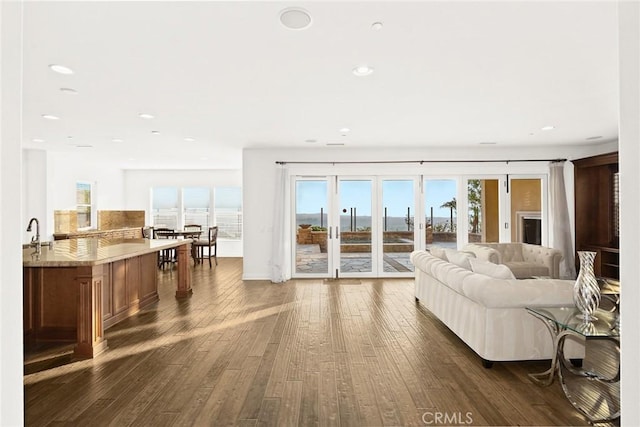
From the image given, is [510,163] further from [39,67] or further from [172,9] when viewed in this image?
[39,67]

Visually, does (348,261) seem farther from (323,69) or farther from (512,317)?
(323,69)

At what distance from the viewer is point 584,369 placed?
9.89 feet

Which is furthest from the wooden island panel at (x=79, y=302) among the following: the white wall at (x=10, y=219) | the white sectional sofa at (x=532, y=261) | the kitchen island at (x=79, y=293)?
the white sectional sofa at (x=532, y=261)

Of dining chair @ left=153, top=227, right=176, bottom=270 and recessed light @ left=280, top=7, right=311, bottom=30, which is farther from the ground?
recessed light @ left=280, top=7, right=311, bottom=30

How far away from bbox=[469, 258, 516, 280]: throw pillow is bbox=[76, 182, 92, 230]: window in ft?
29.8

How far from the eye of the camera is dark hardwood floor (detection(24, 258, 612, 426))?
2.33 metres

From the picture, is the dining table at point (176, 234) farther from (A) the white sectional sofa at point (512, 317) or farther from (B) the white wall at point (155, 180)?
(A) the white sectional sofa at point (512, 317)

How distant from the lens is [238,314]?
4.62m

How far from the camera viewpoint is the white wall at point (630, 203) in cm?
62

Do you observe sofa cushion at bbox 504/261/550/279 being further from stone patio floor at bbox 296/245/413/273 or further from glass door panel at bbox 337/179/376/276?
glass door panel at bbox 337/179/376/276

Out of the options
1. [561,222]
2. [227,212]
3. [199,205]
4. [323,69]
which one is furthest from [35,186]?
[561,222]

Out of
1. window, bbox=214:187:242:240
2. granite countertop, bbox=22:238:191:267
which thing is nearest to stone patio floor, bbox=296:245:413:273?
granite countertop, bbox=22:238:191:267

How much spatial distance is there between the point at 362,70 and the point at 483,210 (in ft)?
16.8

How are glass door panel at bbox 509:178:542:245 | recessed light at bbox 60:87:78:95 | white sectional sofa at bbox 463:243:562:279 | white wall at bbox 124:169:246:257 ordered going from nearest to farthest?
recessed light at bbox 60:87:78:95
white sectional sofa at bbox 463:243:562:279
glass door panel at bbox 509:178:542:245
white wall at bbox 124:169:246:257
